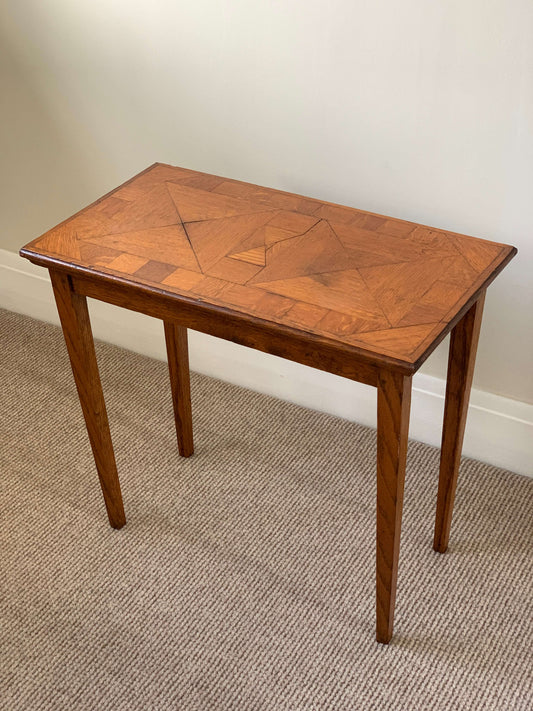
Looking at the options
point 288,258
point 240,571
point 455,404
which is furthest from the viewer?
point 240,571

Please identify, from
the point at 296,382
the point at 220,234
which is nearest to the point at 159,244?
the point at 220,234

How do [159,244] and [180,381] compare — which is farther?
[180,381]

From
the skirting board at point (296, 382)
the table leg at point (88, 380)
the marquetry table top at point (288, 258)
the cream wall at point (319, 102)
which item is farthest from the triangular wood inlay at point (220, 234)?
the skirting board at point (296, 382)

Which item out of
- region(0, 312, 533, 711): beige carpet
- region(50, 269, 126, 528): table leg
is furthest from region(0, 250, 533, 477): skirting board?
region(50, 269, 126, 528): table leg

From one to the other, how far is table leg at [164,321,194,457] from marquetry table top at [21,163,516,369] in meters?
0.27

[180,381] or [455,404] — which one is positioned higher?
[455,404]

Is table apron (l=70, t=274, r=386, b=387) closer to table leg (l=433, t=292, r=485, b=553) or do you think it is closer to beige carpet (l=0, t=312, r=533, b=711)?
table leg (l=433, t=292, r=485, b=553)

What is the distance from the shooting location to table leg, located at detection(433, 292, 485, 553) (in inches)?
54.5

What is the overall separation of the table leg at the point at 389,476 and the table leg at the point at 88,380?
1.79 feet

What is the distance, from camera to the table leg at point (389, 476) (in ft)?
3.85

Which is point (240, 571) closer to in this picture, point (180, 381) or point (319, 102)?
point (180, 381)

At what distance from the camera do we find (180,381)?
1784 millimetres

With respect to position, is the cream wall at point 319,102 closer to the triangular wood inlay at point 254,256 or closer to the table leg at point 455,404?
the table leg at point 455,404

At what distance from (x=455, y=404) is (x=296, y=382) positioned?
62cm
